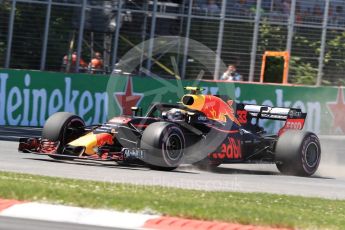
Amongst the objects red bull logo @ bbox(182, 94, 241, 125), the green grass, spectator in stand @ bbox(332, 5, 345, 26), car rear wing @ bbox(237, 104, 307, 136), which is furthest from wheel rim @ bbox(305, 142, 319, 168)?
spectator in stand @ bbox(332, 5, 345, 26)

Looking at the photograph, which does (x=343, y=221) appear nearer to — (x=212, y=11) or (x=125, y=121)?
(x=125, y=121)

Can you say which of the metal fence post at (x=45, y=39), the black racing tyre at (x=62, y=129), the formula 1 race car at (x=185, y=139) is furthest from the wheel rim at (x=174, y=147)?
the metal fence post at (x=45, y=39)

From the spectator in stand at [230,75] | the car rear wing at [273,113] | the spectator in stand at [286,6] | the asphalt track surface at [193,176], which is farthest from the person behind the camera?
the spectator in stand at [286,6]

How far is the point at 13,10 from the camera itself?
77.0ft

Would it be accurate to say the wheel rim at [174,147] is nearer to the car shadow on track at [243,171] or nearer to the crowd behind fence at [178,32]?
the car shadow on track at [243,171]

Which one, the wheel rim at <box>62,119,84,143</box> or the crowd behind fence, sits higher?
the crowd behind fence

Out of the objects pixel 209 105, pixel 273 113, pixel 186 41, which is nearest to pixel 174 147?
pixel 209 105

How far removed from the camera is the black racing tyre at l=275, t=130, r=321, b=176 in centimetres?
1458

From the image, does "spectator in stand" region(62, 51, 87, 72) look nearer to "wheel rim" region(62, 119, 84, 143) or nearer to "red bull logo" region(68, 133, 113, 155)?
"wheel rim" region(62, 119, 84, 143)

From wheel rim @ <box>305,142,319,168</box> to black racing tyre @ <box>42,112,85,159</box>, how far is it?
3704 mm

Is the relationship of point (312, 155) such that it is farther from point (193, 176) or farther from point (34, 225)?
point (34, 225)

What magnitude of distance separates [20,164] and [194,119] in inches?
112

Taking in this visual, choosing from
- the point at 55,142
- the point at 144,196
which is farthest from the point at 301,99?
the point at 144,196

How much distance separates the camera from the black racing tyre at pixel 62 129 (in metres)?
14.1
